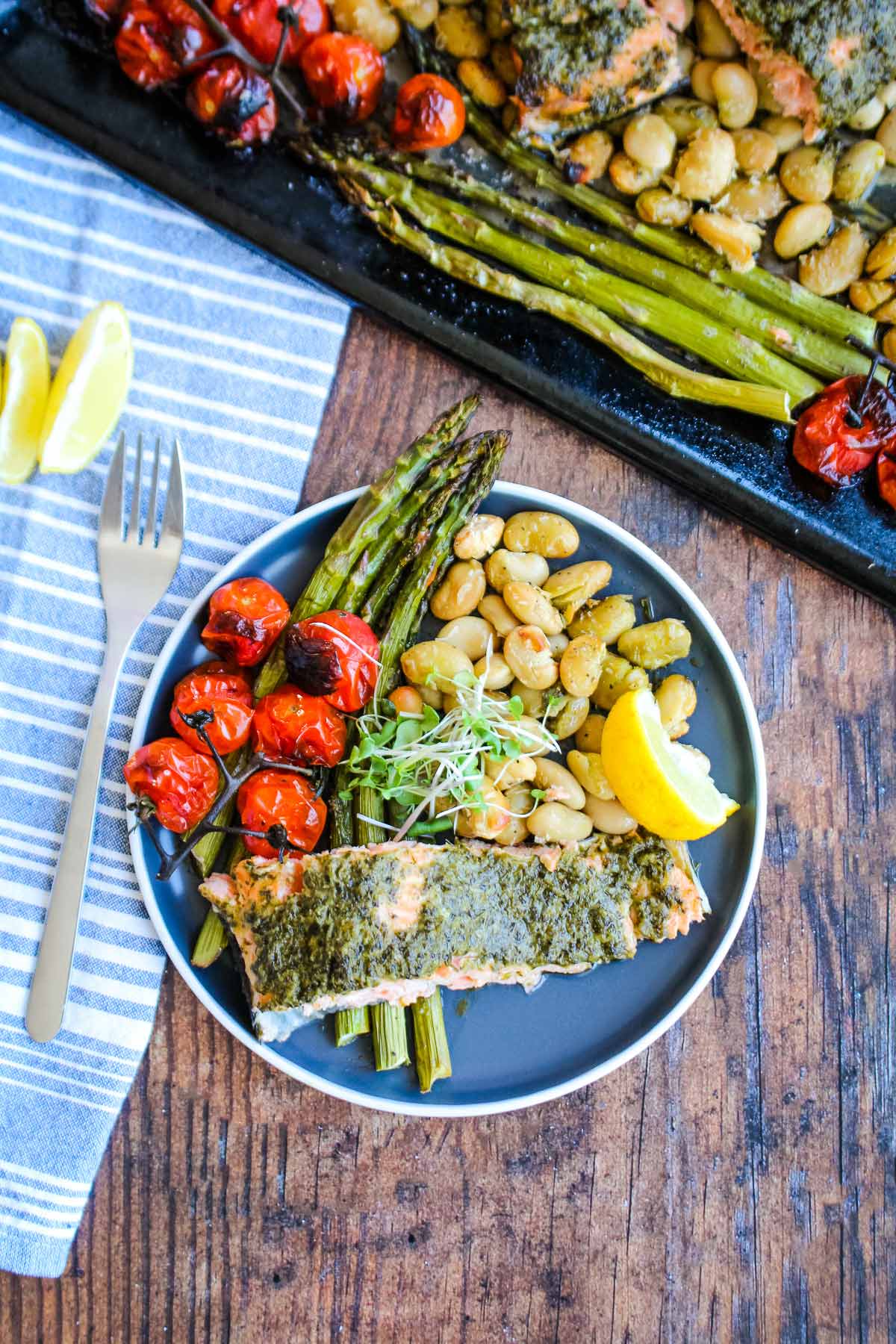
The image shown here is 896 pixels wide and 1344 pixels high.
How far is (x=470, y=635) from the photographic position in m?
2.86

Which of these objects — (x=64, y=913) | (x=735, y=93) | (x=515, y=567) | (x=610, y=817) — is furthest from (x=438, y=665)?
(x=735, y=93)

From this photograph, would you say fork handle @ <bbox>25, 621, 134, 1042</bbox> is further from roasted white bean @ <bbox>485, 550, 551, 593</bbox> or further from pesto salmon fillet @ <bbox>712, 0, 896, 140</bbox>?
pesto salmon fillet @ <bbox>712, 0, 896, 140</bbox>

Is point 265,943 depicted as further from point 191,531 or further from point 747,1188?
point 747,1188

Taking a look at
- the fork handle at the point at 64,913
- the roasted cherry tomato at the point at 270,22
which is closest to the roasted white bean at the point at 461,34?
the roasted cherry tomato at the point at 270,22

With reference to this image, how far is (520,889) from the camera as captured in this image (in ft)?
8.96

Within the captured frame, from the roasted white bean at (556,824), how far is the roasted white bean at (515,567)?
0.69m

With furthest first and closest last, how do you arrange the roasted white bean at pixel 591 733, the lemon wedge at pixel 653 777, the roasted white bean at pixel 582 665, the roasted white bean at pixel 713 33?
the roasted white bean at pixel 713 33 < the roasted white bean at pixel 591 733 < the roasted white bean at pixel 582 665 < the lemon wedge at pixel 653 777

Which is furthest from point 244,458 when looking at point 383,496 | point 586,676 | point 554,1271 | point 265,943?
point 554,1271

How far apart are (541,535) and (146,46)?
6.50 feet

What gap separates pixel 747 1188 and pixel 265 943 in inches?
71.5

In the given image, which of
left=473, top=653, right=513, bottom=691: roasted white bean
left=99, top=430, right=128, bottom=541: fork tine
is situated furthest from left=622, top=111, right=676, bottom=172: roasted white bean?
left=99, top=430, right=128, bottom=541: fork tine

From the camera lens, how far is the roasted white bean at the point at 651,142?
2994 millimetres

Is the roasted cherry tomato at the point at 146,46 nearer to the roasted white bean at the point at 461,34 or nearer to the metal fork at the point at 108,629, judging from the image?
the roasted white bean at the point at 461,34

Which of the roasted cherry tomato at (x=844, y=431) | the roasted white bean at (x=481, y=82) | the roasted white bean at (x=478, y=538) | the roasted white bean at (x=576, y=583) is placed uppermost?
the roasted white bean at (x=481, y=82)
